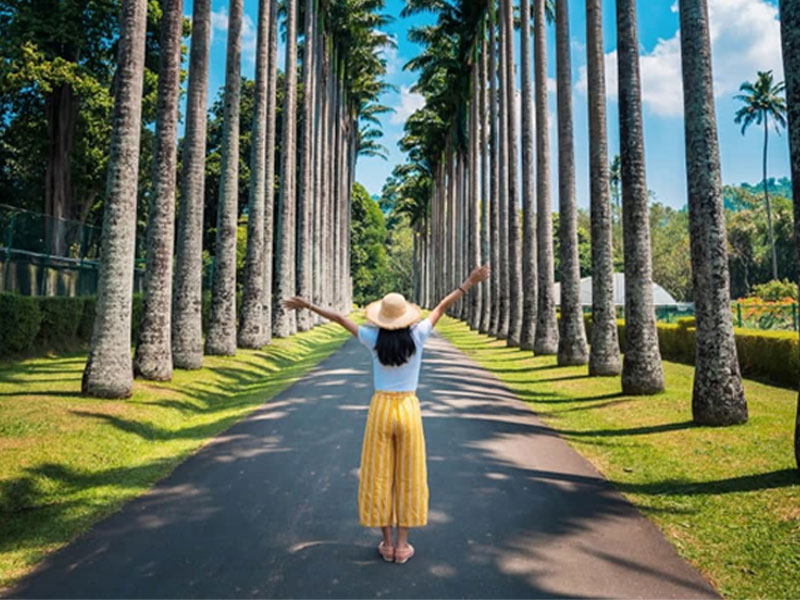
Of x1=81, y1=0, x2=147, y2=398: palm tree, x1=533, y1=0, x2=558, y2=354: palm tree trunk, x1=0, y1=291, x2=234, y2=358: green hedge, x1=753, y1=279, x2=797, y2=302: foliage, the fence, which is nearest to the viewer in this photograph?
x1=81, y1=0, x2=147, y2=398: palm tree

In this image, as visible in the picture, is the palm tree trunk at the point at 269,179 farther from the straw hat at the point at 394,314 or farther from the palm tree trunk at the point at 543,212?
the straw hat at the point at 394,314

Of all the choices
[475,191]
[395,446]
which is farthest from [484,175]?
[395,446]

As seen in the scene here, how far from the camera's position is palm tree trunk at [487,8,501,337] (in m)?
28.5

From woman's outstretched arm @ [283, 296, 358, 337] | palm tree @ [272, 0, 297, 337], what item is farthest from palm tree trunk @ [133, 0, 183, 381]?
palm tree @ [272, 0, 297, 337]

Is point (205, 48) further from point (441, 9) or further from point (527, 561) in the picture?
point (441, 9)

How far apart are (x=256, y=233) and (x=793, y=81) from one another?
17.0 meters

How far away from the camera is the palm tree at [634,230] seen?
11.2 meters

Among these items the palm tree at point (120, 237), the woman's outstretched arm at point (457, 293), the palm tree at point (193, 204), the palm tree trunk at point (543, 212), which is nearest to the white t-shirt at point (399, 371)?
the woman's outstretched arm at point (457, 293)

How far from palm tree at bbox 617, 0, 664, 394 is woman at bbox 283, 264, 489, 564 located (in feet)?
26.8

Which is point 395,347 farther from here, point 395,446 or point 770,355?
point 770,355

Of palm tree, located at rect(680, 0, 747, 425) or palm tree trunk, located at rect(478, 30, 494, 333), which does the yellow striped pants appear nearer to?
palm tree, located at rect(680, 0, 747, 425)

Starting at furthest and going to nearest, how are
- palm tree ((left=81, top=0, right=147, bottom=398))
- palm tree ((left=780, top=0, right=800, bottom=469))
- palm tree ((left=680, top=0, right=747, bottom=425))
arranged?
palm tree ((left=81, top=0, right=147, bottom=398)) < palm tree ((left=680, top=0, right=747, bottom=425)) < palm tree ((left=780, top=0, right=800, bottom=469))

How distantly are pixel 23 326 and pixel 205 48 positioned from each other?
8.56m

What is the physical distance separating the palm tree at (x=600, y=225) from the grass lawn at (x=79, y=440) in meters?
7.71
